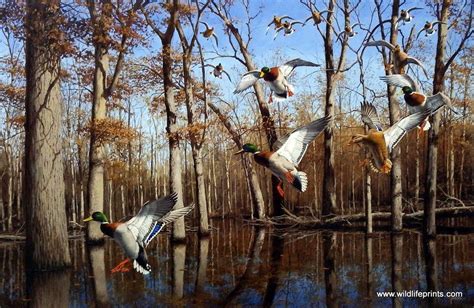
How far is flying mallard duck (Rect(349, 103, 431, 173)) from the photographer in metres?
1.84

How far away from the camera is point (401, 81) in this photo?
6.98ft

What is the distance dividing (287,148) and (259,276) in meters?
4.47

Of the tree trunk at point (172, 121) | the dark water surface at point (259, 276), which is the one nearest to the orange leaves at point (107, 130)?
the tree trunk at point (172, 121)

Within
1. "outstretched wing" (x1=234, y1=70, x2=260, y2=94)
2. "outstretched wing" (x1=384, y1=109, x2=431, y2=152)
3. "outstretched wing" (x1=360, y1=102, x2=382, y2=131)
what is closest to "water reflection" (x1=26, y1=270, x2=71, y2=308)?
"outstretched wing" (x1=234, y1=70, x2=260, y2=94)

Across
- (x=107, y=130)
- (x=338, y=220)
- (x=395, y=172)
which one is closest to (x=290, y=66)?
(x=107, y=130)

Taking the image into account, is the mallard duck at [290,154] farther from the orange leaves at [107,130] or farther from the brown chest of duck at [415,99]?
the orange leaves at [107,130]

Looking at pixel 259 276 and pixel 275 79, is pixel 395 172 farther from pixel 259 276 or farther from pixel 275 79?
pixel 275 79

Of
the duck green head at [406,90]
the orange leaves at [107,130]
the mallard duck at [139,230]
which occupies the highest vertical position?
the orange leaves at [107,130]

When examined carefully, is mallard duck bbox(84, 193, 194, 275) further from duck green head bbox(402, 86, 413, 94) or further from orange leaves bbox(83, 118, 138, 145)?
orange leaves bbox(83, 118, 138, 145)

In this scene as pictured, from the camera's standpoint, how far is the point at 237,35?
42.3 feet

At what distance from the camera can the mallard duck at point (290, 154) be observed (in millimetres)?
1835

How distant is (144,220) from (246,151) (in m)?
0.50

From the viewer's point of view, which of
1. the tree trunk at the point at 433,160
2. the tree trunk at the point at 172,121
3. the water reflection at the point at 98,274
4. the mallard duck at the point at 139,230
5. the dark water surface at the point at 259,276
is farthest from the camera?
the tree trunk at the point at 172,121

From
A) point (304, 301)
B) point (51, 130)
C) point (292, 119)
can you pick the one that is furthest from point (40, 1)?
point (304, 301)
